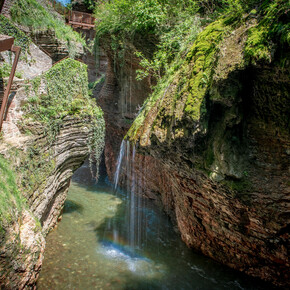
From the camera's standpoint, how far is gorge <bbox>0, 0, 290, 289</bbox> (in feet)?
13.4

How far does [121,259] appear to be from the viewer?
6.96 meters

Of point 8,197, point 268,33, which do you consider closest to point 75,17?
point 8,197

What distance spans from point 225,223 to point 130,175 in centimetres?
807

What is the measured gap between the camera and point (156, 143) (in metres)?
5.30

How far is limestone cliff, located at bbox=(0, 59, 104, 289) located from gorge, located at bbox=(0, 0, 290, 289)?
35 millimetres

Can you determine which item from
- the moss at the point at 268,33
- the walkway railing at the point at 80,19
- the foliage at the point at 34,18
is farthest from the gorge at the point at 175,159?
the walkway railing at the point at 80,19

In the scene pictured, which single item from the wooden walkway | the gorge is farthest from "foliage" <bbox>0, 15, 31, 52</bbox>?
the wooden walkway

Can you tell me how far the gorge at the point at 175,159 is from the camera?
4074mm

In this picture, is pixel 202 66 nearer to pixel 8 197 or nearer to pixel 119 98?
pixel 8 197

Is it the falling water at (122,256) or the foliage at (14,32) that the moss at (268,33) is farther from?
the foliage at (14,32)

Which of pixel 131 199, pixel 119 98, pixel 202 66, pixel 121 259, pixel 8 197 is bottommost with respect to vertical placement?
pixel 121 259

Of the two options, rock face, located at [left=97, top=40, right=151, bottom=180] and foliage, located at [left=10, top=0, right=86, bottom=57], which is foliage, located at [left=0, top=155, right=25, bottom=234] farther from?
foliage, located at [left=10, top=0, right=86, bottom=57]

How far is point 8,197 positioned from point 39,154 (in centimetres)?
216

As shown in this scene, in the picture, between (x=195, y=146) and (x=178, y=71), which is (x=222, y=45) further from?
(x=195, y=146)
